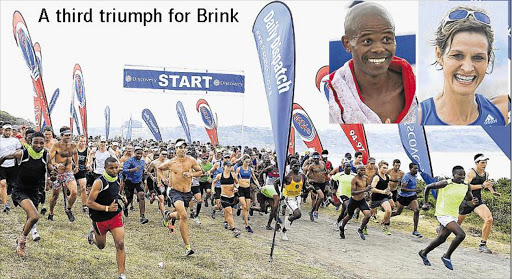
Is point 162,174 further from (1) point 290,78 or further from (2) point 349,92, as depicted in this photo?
(2) point 349,92

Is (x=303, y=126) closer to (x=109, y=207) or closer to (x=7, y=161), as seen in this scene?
(x=7, y=161)

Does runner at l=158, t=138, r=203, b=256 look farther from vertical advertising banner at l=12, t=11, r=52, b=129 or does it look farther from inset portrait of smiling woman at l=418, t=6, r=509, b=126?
inset portrait of smiling woman at l=418, t=6, r=509, b=126

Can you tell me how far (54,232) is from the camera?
313 inches

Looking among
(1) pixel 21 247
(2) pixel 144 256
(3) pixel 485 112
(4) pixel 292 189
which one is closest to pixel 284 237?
(4) pixel 292 189

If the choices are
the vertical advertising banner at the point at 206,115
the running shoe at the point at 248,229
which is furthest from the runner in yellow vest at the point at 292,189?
the vertical advertising banner at the point at 206,115

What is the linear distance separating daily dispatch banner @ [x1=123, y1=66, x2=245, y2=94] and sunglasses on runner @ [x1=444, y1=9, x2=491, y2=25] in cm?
1064

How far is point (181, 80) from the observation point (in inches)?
779

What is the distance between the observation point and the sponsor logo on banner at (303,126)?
1795cm

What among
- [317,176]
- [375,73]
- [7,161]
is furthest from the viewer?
[375,73]

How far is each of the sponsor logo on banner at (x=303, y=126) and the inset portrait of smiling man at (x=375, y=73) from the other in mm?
2337

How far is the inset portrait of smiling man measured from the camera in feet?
47.5

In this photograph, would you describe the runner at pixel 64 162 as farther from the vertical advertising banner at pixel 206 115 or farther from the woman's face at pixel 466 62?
the vertical advertising banner at pixel 206 115

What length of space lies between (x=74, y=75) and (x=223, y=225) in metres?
9.36

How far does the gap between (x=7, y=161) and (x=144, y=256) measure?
3.70 meters
